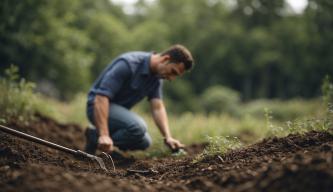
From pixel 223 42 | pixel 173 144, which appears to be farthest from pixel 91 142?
pixel 223 42

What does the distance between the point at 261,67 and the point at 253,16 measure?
22.3 ft

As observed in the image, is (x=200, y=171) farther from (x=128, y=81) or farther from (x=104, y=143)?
(x=128, y=81)

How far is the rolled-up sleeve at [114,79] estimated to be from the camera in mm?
4514

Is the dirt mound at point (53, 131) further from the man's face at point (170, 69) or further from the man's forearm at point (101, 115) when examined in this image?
the man's face at point (170, 69)

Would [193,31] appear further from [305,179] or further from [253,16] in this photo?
[305,179]

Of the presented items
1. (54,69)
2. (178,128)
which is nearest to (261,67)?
(54,69)

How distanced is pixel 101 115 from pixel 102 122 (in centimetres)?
8

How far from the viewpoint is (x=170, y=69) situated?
4.70 m

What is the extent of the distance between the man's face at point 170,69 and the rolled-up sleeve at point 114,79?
39 centimetres

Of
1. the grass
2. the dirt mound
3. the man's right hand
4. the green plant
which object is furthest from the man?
the green plant

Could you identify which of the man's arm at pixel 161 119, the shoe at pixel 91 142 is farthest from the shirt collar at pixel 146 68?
the shoe at pixel 91 142

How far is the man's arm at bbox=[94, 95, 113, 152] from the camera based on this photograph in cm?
418

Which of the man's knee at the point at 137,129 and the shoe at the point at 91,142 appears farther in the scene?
the shoe at the point at 91,142

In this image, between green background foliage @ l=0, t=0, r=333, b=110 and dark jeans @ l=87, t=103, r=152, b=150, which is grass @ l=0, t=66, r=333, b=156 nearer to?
dark jeans @ l=87, t=103, r=152, b=150
